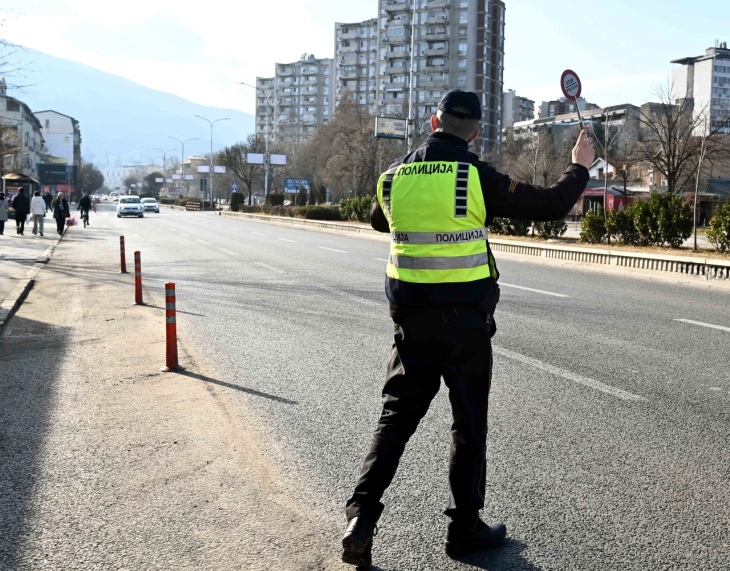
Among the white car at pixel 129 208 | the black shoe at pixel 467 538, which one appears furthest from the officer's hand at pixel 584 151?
the white car at pixel 129 208

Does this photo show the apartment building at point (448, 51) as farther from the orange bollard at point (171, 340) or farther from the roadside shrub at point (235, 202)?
the orange bollard at point (171, 340)

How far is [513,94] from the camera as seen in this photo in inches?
6442

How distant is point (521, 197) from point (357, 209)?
43096mm

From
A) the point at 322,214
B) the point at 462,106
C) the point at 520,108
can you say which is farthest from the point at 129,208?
the point at 520,108

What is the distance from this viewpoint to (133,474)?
4.59 meters

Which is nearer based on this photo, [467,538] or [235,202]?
[467,538]

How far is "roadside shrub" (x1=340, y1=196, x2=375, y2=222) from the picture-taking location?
45.0m

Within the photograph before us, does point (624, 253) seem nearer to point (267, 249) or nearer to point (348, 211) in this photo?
point (267, 249)

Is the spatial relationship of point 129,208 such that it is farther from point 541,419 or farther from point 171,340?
point 541,419

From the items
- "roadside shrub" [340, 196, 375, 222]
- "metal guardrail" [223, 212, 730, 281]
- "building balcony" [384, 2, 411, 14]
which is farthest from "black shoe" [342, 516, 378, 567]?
"building balcony" [384, 2, 411, 14]

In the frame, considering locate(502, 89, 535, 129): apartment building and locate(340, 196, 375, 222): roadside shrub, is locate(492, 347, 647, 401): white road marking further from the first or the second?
locate(502, 89, 535, 129): apartment building

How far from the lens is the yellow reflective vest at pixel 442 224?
11.0 ft

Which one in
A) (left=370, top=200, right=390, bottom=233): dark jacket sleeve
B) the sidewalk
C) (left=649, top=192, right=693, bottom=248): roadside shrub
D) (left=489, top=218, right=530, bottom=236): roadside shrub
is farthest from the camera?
(left=489, top=218, right=530, bottom=236): roadside shrub

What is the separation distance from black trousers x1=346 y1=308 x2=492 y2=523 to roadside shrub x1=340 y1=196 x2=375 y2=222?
4020 cm
